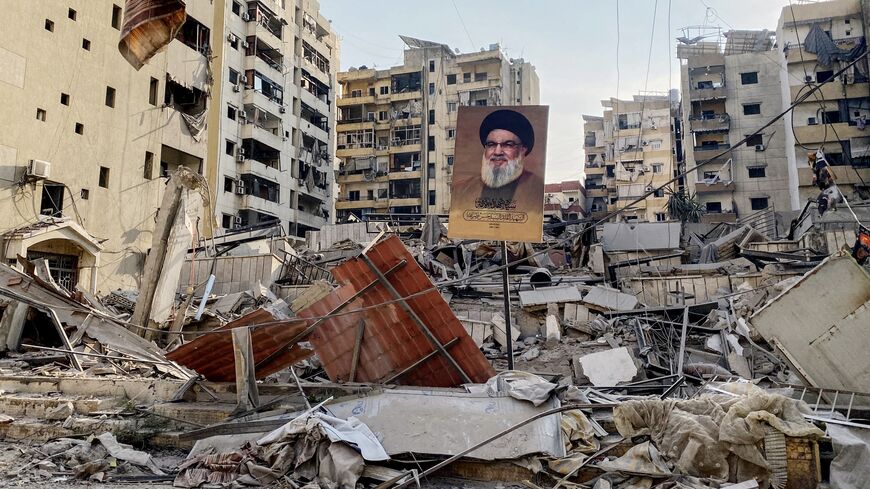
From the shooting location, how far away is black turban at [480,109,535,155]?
28.9 ft

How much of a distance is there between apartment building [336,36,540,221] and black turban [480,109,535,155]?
137ft

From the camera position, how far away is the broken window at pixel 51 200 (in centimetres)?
1965

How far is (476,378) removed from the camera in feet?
24.8

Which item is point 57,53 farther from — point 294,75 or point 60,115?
point 294,75

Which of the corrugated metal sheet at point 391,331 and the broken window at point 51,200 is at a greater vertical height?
the broken window at point 51,200

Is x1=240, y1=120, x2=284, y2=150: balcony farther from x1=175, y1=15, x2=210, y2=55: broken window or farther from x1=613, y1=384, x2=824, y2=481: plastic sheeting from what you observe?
x1=613, y1=384, x2=824, y2=481: plastic sheeting

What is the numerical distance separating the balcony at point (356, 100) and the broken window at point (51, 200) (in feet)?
119

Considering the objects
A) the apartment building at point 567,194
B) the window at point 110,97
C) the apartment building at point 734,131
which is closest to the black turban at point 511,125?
the window at point 110,97

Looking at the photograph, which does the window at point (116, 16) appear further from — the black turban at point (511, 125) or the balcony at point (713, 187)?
the balcony at point (713, 187)

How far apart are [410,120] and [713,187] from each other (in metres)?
27.5

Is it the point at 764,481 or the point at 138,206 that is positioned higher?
the point at 138,206

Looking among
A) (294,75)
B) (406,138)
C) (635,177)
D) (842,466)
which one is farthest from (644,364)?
(635,177)

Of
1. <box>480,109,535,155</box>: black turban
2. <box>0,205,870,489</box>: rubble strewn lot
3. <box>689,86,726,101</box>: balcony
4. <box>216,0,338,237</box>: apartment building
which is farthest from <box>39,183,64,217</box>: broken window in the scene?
<box>689,86,726,101</box>: balcony

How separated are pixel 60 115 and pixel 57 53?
2.29 meters
